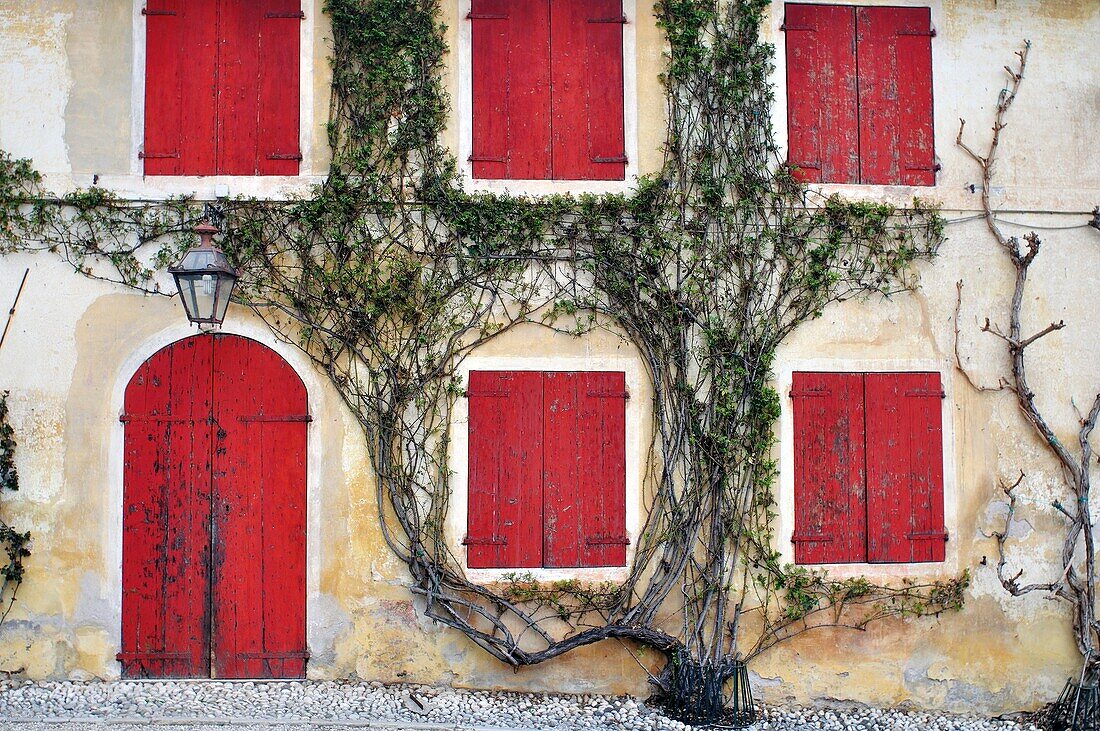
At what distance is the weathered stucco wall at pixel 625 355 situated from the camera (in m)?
6.32

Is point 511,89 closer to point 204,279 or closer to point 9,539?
point 204,279

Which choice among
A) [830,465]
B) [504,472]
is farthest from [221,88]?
[830,465]

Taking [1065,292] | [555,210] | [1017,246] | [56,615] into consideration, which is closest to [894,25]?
[1017,246]

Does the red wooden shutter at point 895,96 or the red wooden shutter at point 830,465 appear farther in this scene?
the red wooden shutter at point 895,96

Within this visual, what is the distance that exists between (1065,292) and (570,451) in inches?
137

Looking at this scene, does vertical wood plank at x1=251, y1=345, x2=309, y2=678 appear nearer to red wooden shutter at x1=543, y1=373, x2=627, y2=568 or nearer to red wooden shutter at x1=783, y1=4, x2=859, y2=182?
red wooden shutter at x1=543, y1=373, x2=627, y2=568

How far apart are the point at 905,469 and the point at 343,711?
3832 mm

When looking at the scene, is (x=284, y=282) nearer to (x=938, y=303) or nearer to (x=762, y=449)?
(x=762, y=449)

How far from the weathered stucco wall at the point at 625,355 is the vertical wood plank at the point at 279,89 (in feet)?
0.41

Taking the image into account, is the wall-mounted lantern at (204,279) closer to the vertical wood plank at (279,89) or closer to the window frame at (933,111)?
the vertical wood plank at (279,89)

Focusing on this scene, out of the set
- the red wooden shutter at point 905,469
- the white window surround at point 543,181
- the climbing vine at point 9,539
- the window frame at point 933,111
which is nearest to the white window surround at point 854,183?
the window frame at point 933,111

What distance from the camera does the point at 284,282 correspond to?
253 inches

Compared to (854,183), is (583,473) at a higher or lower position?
lower

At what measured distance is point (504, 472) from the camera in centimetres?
646
